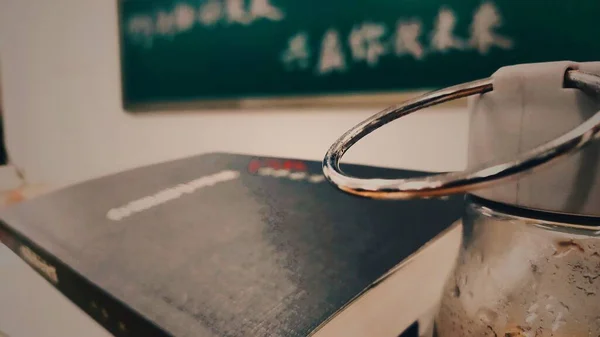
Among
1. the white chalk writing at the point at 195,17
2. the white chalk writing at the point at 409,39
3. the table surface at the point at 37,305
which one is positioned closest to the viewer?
the table surface at the point at 37,305

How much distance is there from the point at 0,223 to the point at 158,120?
0.97 ft

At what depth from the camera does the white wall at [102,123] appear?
1.53 ft

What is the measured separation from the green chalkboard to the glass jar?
221 millimetres

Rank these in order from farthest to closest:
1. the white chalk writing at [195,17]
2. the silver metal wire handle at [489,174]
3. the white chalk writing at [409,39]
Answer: the white chalk writing at [195,17] → the white chalk writing at [409,39] → the silver metal wire handle at [489,174]

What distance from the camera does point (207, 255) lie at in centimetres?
29

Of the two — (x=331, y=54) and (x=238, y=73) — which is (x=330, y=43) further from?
(x=238, y=73)

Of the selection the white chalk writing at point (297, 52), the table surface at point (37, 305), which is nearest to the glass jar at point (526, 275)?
the table surface at point (37, 305)

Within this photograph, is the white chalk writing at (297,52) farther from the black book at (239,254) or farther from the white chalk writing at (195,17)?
the black book at (239,254)

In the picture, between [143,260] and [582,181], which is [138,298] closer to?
[143,260]

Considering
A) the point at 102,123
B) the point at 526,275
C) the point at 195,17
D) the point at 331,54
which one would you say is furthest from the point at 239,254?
the point at 102,123

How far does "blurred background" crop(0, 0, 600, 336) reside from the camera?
0.38 metres

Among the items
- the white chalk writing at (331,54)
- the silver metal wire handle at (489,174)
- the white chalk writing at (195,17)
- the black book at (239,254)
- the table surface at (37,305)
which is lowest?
the table surface at (37,305)

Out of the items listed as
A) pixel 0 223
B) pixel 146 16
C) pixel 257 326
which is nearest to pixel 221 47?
pixel 146 16

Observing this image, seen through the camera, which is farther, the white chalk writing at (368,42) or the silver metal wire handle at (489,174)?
the white chalk writing at (368,42)
